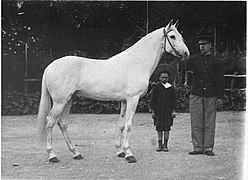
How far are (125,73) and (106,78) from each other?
22cm

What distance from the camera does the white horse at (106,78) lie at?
634cm

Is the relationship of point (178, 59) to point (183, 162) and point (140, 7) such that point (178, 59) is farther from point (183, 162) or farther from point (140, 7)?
point (183, 162)

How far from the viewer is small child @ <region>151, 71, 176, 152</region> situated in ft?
22.7

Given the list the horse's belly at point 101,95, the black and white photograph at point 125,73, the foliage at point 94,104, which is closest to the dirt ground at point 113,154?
the black and white photograph at point 125,73

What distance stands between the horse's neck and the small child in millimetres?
346

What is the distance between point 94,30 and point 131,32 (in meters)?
0.46

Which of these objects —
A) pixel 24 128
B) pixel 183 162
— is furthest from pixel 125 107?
pixel 24 128

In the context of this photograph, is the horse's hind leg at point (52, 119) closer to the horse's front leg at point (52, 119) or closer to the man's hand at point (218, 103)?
the horse's front leg at point (52, 119)

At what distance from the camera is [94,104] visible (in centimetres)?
799

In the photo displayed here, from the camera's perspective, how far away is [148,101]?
7.70 meters

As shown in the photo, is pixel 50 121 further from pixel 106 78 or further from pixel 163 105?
pixel 163 105

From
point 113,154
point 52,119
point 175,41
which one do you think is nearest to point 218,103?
point 175,41

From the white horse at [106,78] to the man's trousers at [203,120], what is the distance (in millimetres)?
739

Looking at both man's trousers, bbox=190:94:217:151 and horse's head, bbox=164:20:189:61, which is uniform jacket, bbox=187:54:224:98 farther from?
horse's head, bbox=164:20:189:61
